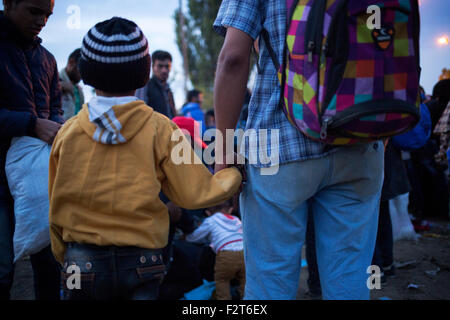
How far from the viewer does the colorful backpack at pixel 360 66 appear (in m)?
1.01

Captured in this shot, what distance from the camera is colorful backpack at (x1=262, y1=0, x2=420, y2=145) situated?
1.01 meters

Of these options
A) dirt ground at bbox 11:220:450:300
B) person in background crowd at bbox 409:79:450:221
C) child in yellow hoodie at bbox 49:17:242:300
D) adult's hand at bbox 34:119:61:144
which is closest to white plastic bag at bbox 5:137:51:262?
adult's hand at bbox 34:119:61:144

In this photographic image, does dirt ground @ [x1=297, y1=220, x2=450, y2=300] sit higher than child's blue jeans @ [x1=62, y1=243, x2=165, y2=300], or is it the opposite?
child's blue jeans @ [x1=62, y1=243, x2=165, y2=300]

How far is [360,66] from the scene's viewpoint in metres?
1.02

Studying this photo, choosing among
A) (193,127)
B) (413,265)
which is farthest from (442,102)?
(193,127)

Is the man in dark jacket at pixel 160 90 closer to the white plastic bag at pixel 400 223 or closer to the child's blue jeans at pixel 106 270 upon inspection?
the child's blue jeans at pixel 106 270

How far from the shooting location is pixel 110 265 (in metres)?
1.29

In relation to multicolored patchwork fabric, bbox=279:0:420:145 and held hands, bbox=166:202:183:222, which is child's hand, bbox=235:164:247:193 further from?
held hands, bbox=166:202:183:222

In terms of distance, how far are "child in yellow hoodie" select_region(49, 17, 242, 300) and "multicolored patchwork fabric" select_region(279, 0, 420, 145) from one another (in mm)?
477

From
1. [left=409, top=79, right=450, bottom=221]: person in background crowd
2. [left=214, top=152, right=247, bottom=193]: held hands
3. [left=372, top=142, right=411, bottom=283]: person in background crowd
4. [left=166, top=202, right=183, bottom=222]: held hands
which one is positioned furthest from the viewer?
[left=409, top=79, right=450, bottom=221]: person in background crowd

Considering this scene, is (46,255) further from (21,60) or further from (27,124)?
(21,60)

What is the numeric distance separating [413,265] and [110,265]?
3.29 metres

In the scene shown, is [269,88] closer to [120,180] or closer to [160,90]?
[120,180]

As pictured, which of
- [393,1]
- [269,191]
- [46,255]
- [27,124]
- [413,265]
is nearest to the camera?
[393,1]
